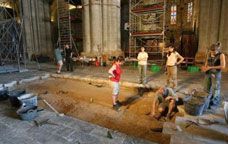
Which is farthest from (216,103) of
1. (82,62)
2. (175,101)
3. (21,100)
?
(82,62)

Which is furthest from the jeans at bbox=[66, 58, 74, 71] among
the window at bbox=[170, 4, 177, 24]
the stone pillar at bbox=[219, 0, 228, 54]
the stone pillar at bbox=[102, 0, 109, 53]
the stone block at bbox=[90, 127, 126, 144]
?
the window at bbox=[170, 4, 177, 24]

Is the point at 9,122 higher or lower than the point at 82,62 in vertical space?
lower

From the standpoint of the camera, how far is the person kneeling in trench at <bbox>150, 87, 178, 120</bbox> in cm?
494

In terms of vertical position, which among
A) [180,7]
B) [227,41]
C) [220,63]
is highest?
[180,7]

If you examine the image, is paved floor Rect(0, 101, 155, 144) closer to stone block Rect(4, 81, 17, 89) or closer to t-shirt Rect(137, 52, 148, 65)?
stone block Rect(4, 81, 17, 89)

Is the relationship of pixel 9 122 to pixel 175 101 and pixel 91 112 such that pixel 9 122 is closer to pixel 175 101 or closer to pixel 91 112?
pixel 91 112

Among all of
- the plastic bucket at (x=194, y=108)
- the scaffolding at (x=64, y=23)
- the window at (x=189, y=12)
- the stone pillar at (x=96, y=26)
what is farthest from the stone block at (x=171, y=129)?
the window at (x=189, y=12)

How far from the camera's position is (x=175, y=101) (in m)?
5.12

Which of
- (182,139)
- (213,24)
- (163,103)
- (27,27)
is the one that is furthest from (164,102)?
(27,27)

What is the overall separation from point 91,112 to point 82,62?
761 cm

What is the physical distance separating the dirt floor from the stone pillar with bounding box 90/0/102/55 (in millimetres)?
4694

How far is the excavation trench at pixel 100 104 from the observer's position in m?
4.60

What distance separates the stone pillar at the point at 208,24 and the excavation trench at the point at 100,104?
560 cm

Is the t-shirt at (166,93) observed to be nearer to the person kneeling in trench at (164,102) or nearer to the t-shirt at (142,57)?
the person kneeling in trench at (164,102)
